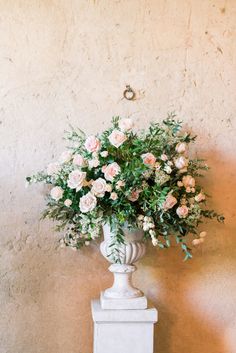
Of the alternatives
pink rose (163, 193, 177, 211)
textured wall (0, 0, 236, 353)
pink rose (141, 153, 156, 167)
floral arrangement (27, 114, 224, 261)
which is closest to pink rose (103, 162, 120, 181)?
floral arrangement (27, 114, 224, 261)

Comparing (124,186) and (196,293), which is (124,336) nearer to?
(196,293)

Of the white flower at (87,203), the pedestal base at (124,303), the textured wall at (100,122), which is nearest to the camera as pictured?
the white flower at (87,203)

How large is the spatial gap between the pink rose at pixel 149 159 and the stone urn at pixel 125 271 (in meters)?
0.29

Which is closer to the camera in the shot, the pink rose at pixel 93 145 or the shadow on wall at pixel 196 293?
the pink rose at pixel 93 145

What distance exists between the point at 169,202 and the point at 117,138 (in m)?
0.33

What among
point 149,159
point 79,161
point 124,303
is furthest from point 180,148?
point 124,303

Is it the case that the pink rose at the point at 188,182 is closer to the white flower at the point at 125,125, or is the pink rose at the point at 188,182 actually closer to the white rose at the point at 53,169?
the white flower at the point at 125,125

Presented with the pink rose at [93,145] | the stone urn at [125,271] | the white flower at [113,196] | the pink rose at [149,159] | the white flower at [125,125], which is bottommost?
the stone urn at [125,271]

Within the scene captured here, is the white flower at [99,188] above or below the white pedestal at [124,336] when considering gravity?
above

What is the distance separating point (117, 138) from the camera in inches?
71.4

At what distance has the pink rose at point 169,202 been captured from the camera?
177cm

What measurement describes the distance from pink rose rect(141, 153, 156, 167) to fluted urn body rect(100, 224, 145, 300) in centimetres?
29

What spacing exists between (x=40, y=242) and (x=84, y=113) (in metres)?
0.65

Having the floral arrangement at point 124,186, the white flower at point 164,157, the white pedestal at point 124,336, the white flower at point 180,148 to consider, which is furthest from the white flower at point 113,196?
the white pedestal at point 124,336
